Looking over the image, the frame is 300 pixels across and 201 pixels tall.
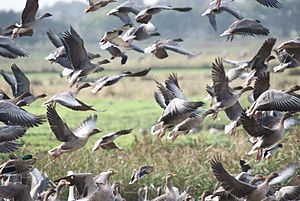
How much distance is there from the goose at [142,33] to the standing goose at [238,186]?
6.27ft

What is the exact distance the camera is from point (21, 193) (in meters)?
7.59

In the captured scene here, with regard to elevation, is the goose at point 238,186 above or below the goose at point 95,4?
below

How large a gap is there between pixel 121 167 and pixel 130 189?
620 millimetres

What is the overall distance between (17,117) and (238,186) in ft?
6.74

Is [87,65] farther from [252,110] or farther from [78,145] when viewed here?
[252,110]

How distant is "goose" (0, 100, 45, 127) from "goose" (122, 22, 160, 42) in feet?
5.13

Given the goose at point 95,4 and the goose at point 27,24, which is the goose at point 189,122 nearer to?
the goose at point 95,4

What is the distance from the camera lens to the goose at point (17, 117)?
305 inches

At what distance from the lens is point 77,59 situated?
8.28m

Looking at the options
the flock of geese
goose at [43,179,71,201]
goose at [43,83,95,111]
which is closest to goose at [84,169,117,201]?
A: the flock of geese

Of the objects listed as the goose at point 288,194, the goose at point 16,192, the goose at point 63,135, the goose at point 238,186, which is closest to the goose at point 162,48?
the goose at point 63,135

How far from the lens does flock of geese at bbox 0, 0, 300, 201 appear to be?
24.9ft

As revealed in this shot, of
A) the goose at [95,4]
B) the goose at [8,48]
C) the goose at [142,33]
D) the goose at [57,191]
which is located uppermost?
the goose at [95,4]

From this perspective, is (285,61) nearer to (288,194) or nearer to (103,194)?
(288,194)
